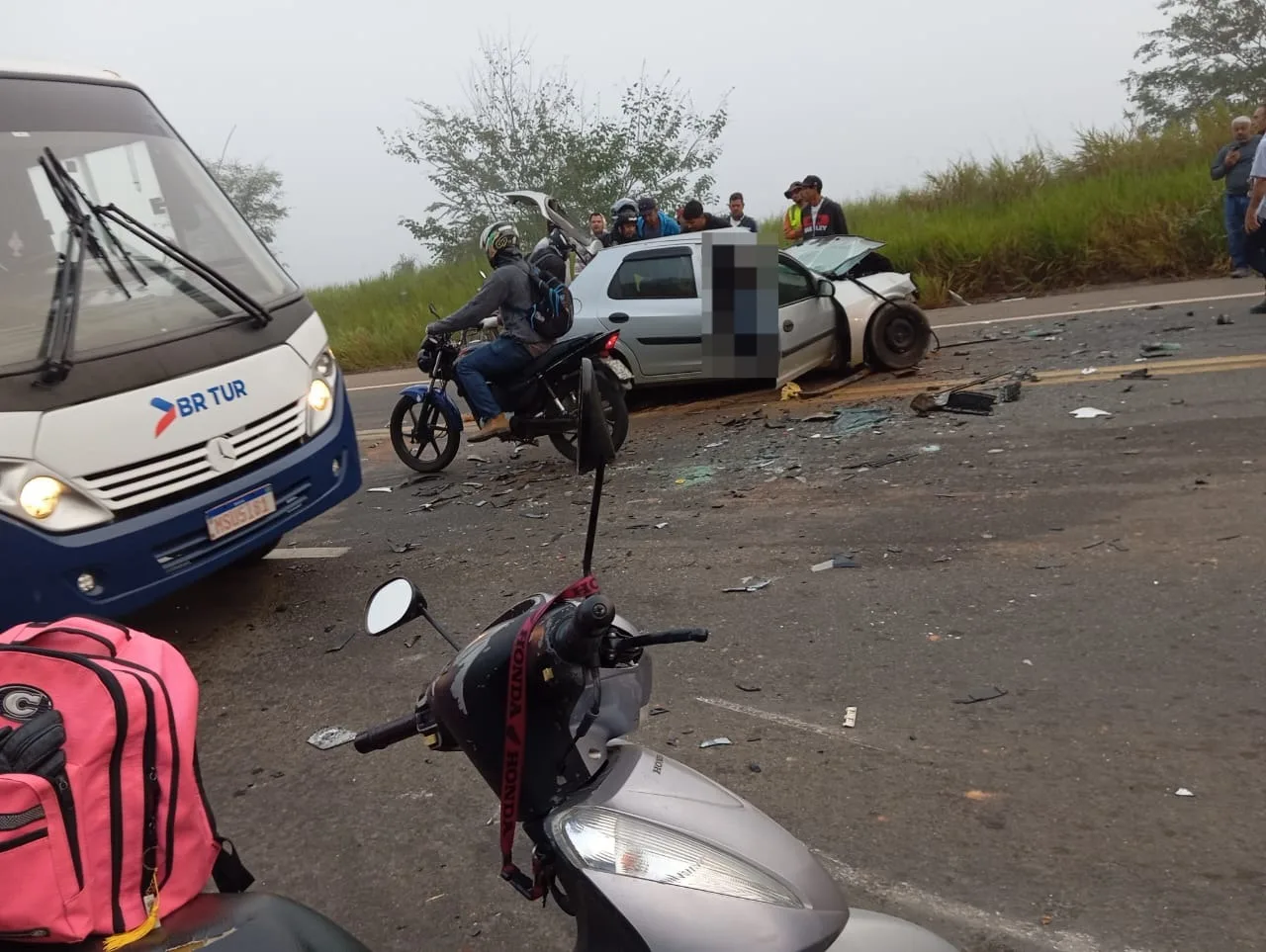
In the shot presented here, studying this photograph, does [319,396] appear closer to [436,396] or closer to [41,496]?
[41,496]

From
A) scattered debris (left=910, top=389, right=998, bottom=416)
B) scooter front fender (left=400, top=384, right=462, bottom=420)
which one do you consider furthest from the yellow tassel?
scattered debris (left=910, top=389, right=998, bottom=416)

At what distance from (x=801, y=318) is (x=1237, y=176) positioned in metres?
6.49

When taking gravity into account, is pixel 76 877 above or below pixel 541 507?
above

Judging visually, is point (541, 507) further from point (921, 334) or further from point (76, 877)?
point (76, 877)

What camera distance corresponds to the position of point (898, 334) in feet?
31.7

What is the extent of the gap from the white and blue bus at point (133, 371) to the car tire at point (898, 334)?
5544 mm

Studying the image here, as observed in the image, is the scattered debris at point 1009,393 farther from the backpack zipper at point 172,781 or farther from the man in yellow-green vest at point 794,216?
the backpack zipper at point 172,781

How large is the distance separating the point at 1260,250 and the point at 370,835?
987 cm

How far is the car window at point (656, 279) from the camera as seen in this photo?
9.48m

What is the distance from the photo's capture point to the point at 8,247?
15.4 ft

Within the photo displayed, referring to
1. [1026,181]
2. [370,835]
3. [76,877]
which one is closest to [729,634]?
[370,835]

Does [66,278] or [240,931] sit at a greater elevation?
[66,278]

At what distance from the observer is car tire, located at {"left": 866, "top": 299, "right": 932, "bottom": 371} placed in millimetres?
9602

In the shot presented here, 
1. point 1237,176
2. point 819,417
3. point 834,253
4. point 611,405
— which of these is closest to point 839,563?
point 611,405
